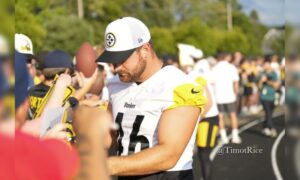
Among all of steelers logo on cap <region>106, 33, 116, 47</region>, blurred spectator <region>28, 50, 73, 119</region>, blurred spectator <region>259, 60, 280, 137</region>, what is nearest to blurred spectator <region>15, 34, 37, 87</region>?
blurred spectator <region>28, 50, 73, 119</region>

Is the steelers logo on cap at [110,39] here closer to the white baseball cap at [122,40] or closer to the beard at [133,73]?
the white baseball cap at [122,40]

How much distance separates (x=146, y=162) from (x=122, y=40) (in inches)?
20.0

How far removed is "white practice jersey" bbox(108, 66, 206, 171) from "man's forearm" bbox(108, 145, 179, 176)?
0.21 m

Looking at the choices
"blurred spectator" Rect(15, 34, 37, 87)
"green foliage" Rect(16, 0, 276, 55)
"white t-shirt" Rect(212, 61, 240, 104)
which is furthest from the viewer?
"green foliage" Rect(16, 0, 276, 55)

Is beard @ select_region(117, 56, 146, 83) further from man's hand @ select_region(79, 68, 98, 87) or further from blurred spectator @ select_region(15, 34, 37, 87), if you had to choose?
man's hand @ select_region(79, 68, 98, 87)

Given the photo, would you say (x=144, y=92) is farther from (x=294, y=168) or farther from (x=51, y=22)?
(x=51, y=22)

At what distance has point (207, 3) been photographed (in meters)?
54.5

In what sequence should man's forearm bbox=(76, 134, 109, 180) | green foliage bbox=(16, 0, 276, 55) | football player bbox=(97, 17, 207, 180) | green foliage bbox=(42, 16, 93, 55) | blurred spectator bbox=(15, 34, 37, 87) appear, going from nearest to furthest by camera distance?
man's forearm bbox=(76, 134, 109, 180) → blurred spectator bbox=(15, 34, 37, 87) → football player bbox=(97, 17, 207, 180) → green foliage bbox=(42, 16, 93, 55) → green foliage bbox=(16, 0, 276, 55)

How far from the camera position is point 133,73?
2490mm

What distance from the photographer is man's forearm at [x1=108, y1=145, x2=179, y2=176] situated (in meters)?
2.11

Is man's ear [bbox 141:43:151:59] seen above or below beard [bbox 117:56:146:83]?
above

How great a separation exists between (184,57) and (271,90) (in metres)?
2.92

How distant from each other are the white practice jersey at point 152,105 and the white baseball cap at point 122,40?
203mm

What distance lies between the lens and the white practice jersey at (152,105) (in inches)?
96.7
